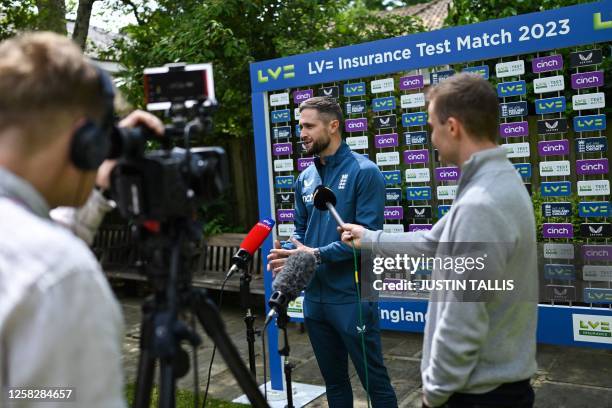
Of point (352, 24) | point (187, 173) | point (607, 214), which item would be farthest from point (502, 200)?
point (352, 24)

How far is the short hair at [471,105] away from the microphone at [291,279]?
1.37 meters

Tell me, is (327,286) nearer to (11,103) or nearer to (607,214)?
(607,214)

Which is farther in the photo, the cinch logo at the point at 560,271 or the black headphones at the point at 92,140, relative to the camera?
the cinch logo at the point at 560,271

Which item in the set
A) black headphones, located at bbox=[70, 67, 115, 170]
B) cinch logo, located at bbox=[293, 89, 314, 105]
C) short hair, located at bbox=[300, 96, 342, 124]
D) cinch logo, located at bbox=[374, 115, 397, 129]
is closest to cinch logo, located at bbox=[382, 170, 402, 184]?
cinch logo, located at bbox=[374, 115, 397, 129]

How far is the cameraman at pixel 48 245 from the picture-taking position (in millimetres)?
991

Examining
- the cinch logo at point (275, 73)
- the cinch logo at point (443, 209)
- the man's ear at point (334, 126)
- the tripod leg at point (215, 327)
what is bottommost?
the tripod leg at point (215, 327)

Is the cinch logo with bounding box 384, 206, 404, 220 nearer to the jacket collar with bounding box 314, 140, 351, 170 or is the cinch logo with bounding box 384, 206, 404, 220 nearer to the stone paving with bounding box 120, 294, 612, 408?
the jacket collar with bounding box 314, 140, 351, 170

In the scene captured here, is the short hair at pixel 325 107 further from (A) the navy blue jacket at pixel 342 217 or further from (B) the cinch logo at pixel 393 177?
(B) the cinch logo at pixel 393 177

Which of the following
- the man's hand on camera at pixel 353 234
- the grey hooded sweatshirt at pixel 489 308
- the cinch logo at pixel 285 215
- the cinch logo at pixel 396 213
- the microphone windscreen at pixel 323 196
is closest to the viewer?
the grey hooded sweatshirt at pixel 489 308

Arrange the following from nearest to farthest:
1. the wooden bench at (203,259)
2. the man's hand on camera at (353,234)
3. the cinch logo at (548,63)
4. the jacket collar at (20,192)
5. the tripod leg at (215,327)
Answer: the jacket collar at (20,192) → the tripod leg at (215,327) → the man's hand on camera at (353,234) → the cinch logo at (548,63) → the wooden bench at (203,259)

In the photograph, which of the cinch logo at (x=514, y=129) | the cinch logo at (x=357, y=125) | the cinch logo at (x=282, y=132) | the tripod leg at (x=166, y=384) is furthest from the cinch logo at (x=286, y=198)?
the tripod leg at (x=166, y=384)

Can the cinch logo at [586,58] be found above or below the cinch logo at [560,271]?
above

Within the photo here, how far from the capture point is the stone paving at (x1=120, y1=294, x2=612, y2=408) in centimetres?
442

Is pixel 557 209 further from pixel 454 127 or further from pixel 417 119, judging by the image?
pixel 454 127
